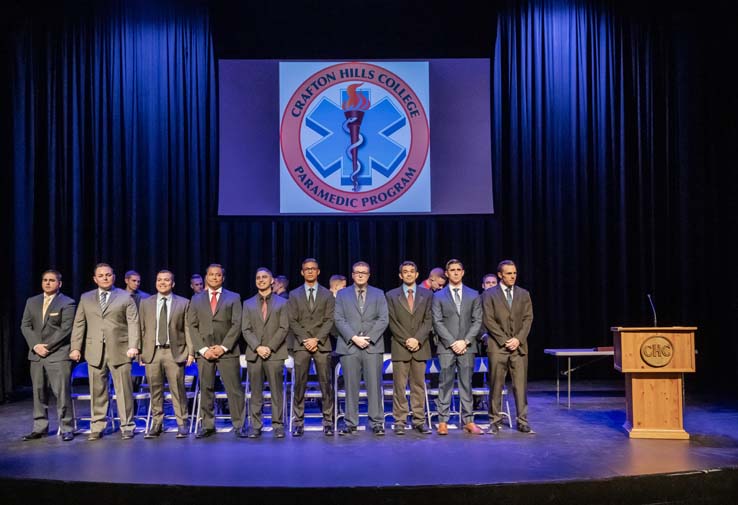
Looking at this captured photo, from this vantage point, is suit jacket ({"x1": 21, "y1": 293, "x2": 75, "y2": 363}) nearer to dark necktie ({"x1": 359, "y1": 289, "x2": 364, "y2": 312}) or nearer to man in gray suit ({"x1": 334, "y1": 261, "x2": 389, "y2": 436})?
man in gray suit ({"x1": 334, "y1": 261, "x2": 389, "y2": 436})

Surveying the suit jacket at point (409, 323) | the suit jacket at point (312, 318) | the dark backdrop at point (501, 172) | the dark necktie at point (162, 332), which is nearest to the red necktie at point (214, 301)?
the dark necktie at point (162, 332)

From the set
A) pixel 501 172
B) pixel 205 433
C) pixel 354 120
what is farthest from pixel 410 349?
pixel 501 172

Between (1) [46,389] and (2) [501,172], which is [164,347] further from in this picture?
(2) [501,172]

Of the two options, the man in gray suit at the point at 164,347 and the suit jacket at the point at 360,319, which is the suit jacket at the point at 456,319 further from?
the man in gray suit at the point at 164,347

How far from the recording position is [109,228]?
1015 cm

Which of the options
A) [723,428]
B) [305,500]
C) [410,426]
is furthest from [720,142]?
[305,500]

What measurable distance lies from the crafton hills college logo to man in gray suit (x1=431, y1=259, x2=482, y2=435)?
272cm

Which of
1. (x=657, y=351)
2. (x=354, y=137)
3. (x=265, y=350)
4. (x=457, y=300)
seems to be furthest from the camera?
(x=354, y=137)

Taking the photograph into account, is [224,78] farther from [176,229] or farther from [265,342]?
[265,342]

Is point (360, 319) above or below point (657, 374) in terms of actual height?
above

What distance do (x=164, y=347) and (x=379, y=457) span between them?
7.72ft

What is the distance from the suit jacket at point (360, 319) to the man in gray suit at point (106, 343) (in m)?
1.92

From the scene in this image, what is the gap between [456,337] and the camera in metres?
6.58

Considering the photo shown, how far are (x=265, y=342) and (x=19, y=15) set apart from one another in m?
6.98
